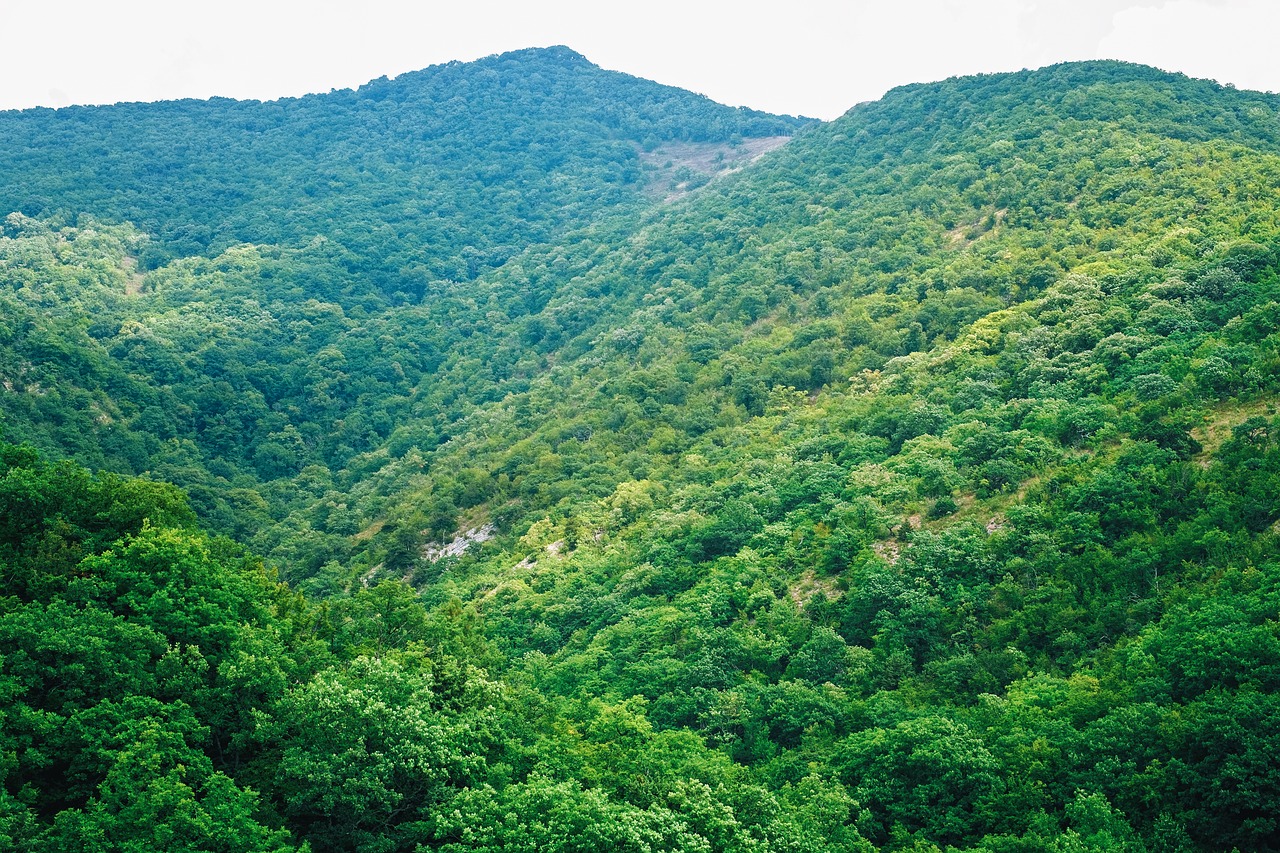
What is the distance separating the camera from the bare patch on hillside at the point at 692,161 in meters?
160

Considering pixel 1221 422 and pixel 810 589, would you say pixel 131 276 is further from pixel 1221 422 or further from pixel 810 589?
pixel 1221 422

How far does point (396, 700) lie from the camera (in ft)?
92.0

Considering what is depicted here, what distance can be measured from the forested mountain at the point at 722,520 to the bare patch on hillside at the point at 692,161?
36997mm

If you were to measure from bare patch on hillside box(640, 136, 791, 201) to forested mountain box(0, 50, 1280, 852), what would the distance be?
37.0 meters

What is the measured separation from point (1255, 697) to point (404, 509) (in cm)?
5977

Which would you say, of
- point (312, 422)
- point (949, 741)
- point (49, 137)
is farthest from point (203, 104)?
point (949, 741)

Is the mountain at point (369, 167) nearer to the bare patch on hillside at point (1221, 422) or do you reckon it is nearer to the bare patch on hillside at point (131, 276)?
the bare patch on hillside at point (131, 276)

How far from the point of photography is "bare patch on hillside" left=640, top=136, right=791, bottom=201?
160000 mm

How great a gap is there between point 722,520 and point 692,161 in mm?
131665

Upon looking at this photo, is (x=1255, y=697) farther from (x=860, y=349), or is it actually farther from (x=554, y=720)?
(x=860, y=349)

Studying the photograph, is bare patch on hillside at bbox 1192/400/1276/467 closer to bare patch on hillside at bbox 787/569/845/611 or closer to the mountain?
bare patch on hillside at bbox 787/569/845/611

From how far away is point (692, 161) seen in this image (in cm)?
17625

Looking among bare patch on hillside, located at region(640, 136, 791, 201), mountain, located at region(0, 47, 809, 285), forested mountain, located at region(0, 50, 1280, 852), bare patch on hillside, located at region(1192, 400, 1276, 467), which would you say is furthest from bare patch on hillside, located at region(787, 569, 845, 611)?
bare patch on hillside, located at region(640, 136, 791, 201)

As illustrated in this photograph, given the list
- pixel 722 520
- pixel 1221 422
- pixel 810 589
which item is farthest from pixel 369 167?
pixel 1221 422
